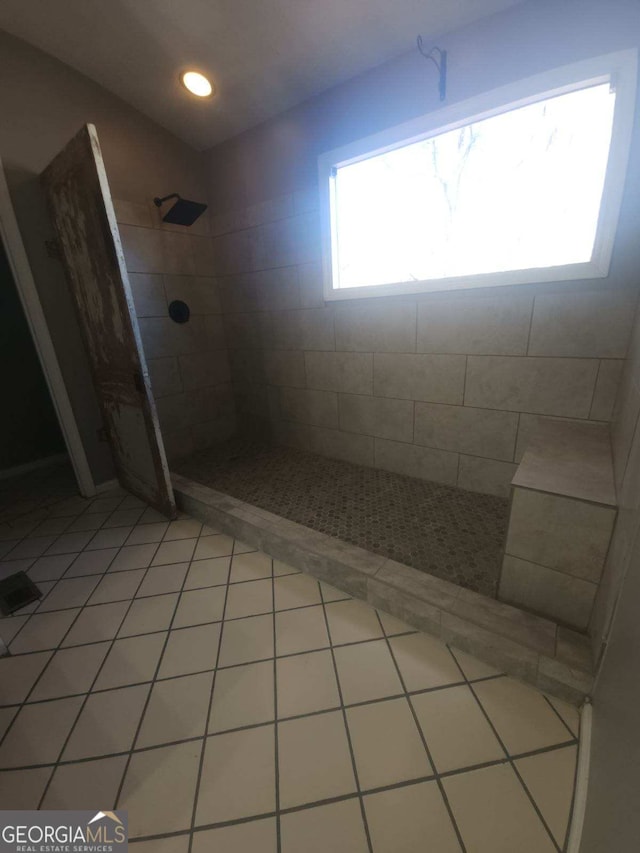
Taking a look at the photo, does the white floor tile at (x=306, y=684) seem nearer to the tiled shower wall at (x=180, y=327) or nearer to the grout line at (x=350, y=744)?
the grout line at (x=350, y=744)

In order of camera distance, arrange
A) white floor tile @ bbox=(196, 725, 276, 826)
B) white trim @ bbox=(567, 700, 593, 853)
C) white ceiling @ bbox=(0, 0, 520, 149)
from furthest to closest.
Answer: white ceiling @ bbox=(0, 0, 520, 149), white floor tile @ bbox=(196, 725, 276, 826), white trim @ bbox=(567, 700, 593, 853)

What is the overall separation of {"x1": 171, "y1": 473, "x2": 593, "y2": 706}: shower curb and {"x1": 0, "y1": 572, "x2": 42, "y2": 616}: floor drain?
1029 millimetres

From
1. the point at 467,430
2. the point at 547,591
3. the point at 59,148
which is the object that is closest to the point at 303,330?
the point at 467,430

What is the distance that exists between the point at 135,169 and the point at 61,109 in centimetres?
44

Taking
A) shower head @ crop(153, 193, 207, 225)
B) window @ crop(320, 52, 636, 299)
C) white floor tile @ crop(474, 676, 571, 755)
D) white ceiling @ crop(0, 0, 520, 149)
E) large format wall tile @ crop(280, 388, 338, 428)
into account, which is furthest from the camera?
large format wall tile @ crop(280, 388, 338, 428)

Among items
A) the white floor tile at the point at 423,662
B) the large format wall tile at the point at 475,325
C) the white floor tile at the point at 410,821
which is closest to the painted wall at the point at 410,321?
the large format wall tile at the point at 475,325

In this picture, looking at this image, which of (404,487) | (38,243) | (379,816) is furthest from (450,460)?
(38,243)

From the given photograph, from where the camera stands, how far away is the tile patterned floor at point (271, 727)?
0.85 m

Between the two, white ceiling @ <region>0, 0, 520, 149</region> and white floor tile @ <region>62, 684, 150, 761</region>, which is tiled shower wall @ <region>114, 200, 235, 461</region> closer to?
white ceiling @ <region>0, 0, 520, 149</region>

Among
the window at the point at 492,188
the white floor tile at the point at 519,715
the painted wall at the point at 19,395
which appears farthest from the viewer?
the painted wall at the point at 19,395

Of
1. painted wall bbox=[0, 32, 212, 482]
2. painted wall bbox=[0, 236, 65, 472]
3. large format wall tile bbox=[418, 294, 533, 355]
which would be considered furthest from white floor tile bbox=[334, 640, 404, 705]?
painted wall bbox=[0, 236, 65, 472]

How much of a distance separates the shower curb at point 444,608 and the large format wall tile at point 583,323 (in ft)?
4.09

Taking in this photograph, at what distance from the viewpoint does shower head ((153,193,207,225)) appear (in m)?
2.38

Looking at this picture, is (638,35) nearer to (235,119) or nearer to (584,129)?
(584,129)
